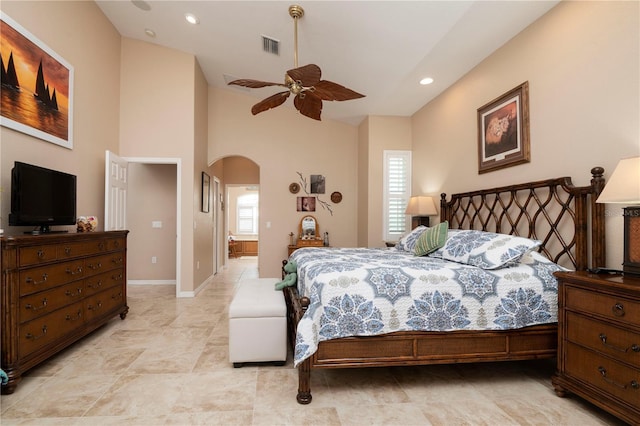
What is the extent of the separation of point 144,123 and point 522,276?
5.01 m

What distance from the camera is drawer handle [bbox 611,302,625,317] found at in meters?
1.65

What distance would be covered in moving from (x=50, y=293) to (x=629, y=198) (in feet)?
12.7

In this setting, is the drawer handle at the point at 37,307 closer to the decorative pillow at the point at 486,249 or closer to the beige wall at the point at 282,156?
the decorative pillow at the point at 486,249

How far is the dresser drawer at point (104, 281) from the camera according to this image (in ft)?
9.58

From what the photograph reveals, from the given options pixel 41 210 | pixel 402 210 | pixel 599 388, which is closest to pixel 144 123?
pixel 41 210

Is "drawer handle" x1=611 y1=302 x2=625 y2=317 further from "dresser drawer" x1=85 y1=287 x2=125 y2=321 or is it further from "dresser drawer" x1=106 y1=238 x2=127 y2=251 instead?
"dresser drawer" x1=106 y1=238 x2=127 y2=251

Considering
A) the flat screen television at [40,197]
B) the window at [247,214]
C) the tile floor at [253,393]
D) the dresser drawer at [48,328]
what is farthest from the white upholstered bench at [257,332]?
the window at [247,214]

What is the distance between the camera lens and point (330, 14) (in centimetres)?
310

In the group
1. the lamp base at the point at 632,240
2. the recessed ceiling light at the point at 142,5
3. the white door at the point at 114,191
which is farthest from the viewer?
the white door at the point at 114,191

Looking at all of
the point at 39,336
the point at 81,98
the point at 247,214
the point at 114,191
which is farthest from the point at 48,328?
the point at 247,214

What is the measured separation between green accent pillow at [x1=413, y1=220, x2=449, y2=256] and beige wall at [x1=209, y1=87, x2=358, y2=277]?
287cm

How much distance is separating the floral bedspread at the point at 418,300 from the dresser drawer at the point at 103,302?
2182 mm

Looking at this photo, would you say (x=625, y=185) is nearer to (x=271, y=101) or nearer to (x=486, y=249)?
(x=486, y=249)

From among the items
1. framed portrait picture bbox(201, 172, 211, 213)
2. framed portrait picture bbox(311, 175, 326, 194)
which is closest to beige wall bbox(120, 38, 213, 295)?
framed portrait picture bbox(201, 172, 211, 213)
